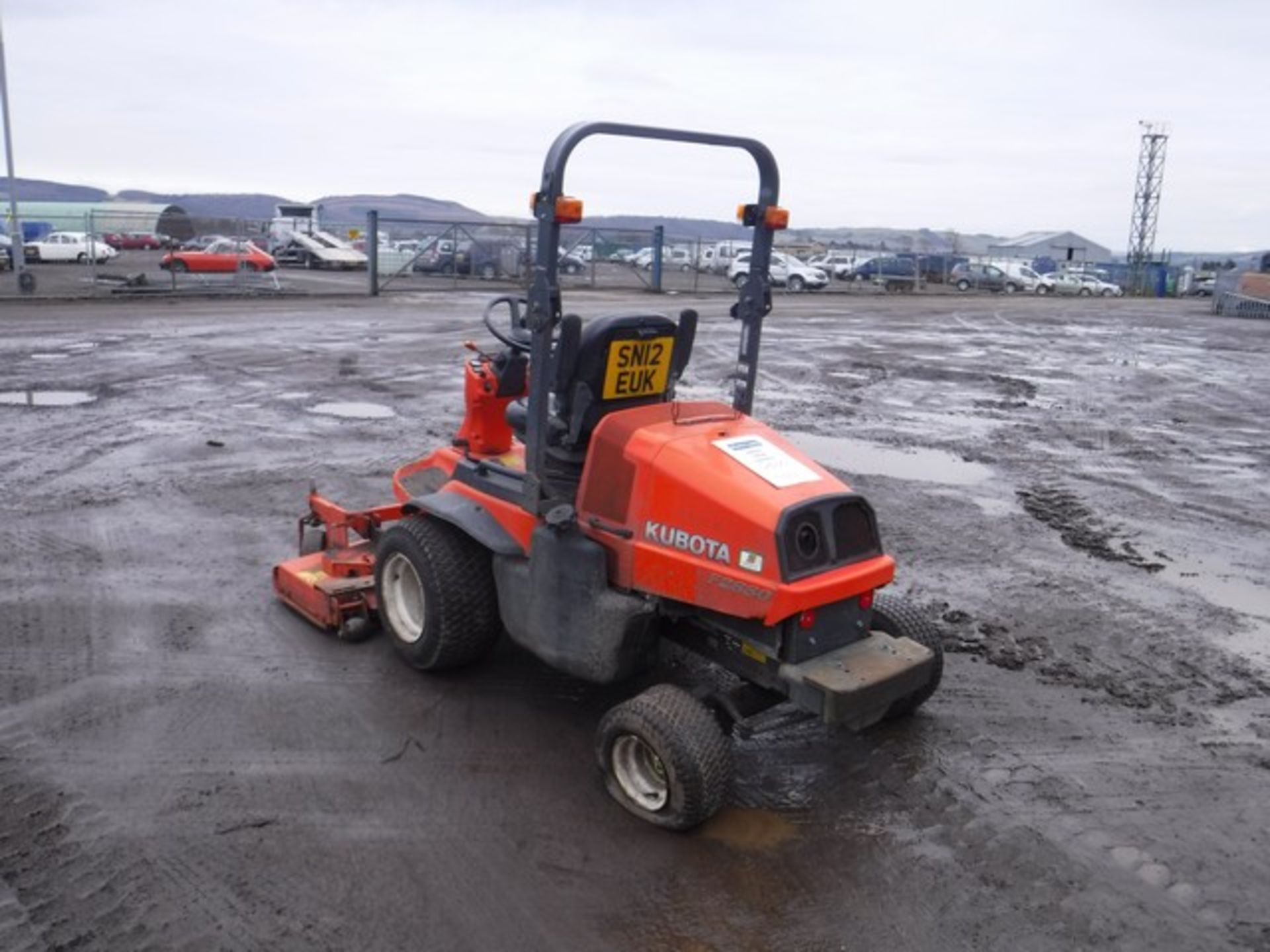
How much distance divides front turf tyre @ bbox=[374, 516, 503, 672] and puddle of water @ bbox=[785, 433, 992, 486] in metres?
5.39

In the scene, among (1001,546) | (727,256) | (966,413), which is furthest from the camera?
(727,256)

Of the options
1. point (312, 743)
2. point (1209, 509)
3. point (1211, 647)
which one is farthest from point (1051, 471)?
point (312, 743)

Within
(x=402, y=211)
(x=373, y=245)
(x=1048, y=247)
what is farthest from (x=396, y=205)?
(x=373, y=245)

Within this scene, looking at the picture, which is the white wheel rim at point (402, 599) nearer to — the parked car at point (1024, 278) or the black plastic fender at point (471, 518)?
the black plastic fender at point (471, 518)

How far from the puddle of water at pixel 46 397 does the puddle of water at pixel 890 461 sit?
739 cm

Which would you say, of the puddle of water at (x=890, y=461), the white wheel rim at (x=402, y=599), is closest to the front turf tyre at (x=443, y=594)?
the white wheel rim at (x=402, y=599)

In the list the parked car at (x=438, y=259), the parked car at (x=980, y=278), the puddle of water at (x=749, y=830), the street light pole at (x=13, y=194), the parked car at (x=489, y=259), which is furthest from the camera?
the parked car at (x=980, y=278)

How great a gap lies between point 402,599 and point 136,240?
51581mm

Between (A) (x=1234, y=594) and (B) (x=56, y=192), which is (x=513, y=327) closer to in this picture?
(A) (x=1234, y=594)

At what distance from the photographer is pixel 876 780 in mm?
4371

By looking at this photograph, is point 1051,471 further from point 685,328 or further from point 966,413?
point 685,328

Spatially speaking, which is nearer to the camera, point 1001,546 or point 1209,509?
point 1001,546

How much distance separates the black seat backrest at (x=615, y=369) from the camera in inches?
172

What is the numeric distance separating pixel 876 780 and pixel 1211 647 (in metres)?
2.68
